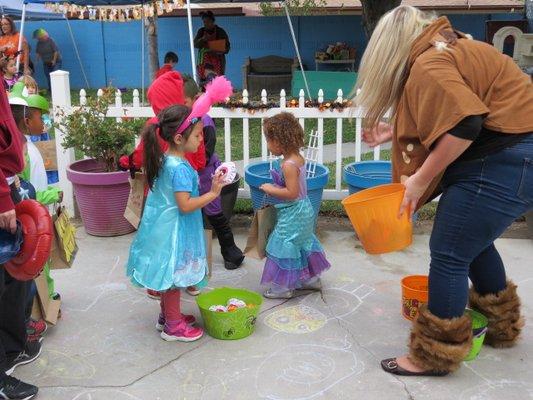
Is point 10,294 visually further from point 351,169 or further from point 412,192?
point 351,169

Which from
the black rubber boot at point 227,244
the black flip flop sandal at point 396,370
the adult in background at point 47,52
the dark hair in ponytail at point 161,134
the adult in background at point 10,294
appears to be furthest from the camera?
the adult in background at point 47,52

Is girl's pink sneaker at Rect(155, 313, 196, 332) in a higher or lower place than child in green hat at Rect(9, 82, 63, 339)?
lower

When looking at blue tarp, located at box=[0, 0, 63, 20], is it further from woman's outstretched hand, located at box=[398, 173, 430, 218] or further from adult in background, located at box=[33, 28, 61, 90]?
woman's outstretched hand, located at box=[398, 173, 430, 218]

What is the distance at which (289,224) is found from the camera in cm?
368

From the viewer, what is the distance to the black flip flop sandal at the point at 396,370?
282 centimetres

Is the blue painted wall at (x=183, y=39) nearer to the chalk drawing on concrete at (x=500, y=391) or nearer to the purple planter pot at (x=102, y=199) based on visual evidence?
the purple planter pot at (x=102, y=199)

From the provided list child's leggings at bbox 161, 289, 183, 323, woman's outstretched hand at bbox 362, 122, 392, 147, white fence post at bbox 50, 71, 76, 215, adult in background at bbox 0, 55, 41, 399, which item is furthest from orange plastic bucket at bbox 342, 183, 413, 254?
white fence post at bbox 50, 71, 76, 215

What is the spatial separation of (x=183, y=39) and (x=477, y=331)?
15932 millimetres

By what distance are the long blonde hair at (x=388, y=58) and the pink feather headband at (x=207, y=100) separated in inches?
34.3

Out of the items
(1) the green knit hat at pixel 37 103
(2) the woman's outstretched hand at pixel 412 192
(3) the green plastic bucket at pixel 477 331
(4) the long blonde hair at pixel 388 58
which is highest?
(4) the long blonde hair at pixel 388 58

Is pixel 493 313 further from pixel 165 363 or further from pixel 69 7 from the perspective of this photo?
pixel 69 7

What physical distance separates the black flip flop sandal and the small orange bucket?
0.51m

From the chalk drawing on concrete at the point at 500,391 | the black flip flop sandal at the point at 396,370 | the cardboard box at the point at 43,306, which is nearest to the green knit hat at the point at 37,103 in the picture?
the cardboard box at the point at 43,306

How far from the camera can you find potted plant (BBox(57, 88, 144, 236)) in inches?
187
